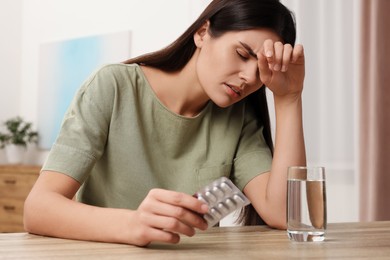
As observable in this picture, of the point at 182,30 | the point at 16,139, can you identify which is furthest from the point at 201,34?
the point at 16,139

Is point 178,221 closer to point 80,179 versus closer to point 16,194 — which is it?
point 80,179

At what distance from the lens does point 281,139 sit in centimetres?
158

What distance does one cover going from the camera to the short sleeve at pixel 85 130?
137 centimetres

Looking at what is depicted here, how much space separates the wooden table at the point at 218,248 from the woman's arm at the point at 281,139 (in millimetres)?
267

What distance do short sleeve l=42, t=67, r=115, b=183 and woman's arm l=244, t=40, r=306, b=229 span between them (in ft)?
1.29

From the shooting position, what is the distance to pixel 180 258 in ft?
3.17

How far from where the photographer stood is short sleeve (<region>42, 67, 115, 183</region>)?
53.7 inches

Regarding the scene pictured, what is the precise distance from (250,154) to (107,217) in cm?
64

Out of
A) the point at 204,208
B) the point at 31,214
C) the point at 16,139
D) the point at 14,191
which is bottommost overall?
the point at 14,191

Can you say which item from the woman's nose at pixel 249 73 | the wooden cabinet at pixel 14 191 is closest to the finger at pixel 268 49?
the woman's nose at pixel 249 73

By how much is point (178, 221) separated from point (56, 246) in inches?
8.8

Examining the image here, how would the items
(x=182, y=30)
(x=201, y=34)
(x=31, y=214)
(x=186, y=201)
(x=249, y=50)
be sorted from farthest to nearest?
1. (x=182, y=30)
2. (x=201, y=34)
3. (x=249, y=50)
4. (x=31, y=214)
5. (x=186, y=201)

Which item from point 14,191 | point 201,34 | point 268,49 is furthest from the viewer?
point 14,191

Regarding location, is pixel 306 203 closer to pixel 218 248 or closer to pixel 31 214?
pixel 218 248
